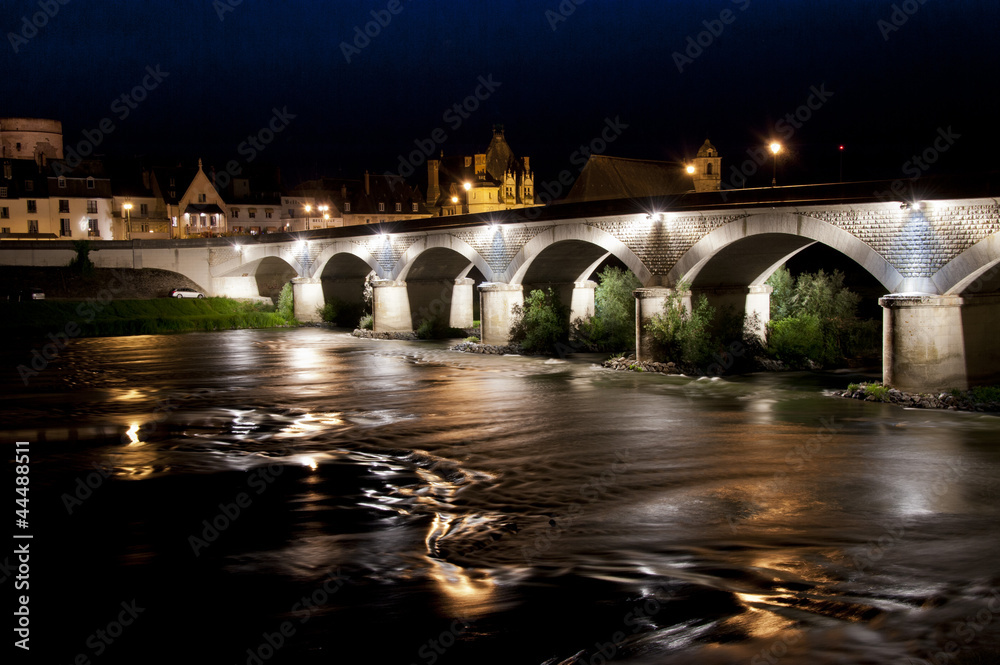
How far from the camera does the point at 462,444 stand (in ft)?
53.9

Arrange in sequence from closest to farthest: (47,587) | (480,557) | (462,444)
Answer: (47,587) → (480,557) → (462,444)

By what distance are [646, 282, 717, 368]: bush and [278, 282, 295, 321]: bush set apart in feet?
94.1

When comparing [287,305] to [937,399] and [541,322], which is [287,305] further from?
[937,399]

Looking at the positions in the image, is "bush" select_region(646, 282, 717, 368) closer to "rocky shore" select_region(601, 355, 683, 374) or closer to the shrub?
"rocky shore" select_region(601, 355, 683, 374)

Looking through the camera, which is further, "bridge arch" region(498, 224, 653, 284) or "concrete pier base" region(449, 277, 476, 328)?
"concrete pier base" region(449, 277, 476, 328)

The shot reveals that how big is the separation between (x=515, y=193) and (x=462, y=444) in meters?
73.4

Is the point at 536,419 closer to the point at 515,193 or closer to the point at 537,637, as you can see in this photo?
the point at 537,637

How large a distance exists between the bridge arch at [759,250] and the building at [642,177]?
30263 mm

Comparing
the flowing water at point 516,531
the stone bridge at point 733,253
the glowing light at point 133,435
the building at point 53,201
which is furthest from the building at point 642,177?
the glowing light at point 133,435

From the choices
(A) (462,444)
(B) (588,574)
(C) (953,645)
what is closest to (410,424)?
(A) (462,444)

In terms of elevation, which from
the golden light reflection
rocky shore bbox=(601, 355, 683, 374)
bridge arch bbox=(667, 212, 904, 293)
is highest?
bridge arch bbox=(667, 212, 904, 293)

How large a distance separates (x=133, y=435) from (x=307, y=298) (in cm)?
3148

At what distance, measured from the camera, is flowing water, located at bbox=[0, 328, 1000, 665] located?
7.84 m

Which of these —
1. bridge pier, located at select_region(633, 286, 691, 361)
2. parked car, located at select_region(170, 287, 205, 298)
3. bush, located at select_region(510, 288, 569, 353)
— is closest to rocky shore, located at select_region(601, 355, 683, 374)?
bridge pier, located at select_region(633, 286, 691, 361)
